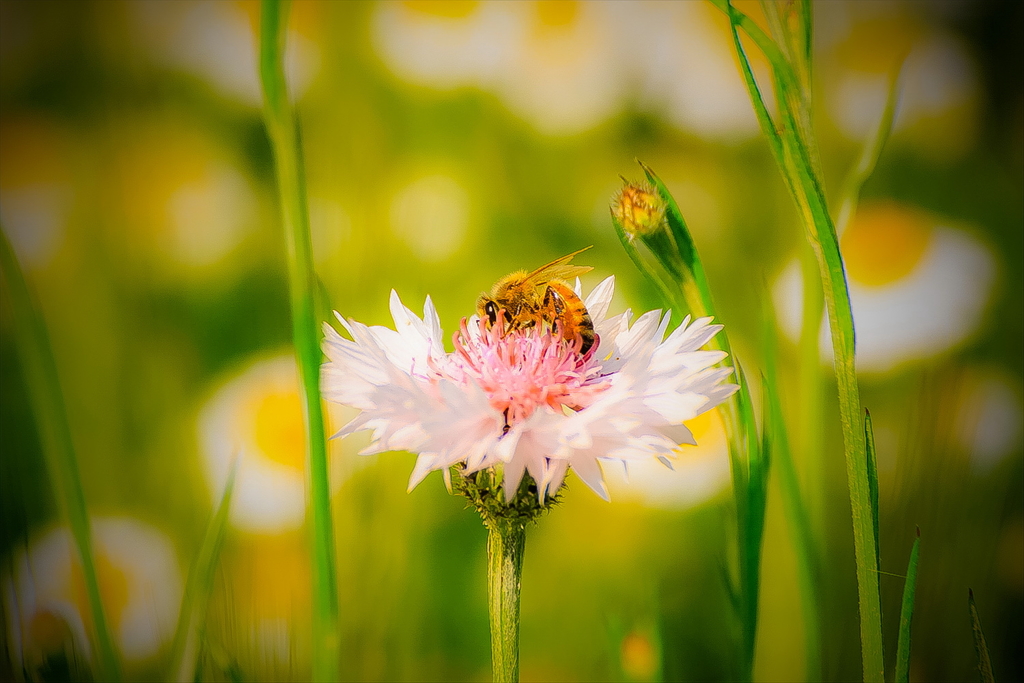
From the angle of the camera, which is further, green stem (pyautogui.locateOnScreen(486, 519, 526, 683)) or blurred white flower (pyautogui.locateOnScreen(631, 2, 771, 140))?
blurred white flower (pyautogui.locateOnScreen(631, 2, 771, 140))

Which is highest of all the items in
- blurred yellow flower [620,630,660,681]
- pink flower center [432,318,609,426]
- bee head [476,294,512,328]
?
bee head [476,294,512,328]

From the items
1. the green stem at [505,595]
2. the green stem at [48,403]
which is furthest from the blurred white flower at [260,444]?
the green stem at [505,595]

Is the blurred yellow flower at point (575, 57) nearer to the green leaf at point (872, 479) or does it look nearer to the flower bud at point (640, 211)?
the flower bud at point (640, 211)

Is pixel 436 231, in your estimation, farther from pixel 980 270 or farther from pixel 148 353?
pixel 980 270

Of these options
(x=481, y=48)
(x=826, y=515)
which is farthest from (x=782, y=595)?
(x=481, y=48)

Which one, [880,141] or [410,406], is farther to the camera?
[880,141]

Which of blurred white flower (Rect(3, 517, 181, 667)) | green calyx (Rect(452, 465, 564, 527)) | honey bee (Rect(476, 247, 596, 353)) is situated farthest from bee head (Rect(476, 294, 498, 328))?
blurred white flower (Rect(3, 517, 181, 667))

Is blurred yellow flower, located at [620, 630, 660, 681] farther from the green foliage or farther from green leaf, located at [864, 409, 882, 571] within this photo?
green leaf, located at [864, 409, 882, 571]
